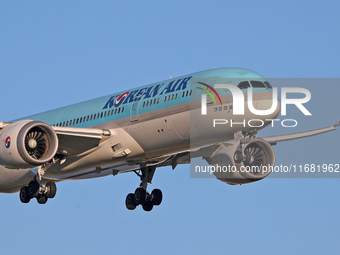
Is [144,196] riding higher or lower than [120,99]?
lower

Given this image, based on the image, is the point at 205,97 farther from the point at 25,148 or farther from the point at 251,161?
the point at 25,148

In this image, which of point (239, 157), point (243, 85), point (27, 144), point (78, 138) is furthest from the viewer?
point (78, 138)

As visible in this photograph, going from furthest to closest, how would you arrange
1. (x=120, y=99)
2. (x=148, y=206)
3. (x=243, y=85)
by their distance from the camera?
(x=148, y=206)
(x=120, y=99)
(x=243, y=85)

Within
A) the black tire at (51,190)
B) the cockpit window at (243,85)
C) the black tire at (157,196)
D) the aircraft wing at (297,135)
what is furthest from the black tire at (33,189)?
the cockpit window at (243,85)

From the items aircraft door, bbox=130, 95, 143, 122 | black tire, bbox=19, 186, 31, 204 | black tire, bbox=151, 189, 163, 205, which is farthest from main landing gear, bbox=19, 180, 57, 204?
aircraft door, bbox=130, 95, 143, 122

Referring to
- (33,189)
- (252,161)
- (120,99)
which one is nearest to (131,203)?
(33,189)

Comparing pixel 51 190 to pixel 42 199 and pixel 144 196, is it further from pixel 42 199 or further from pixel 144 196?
pixel 144 196

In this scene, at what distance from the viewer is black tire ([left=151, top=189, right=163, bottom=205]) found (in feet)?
148

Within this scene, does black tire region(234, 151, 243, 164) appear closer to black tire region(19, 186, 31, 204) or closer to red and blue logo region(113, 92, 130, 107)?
red and blue logo region(113, 92, 130, 107)

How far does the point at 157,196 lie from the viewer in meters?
45.1

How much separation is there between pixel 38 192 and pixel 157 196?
315 inches

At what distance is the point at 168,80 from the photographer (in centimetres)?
3828

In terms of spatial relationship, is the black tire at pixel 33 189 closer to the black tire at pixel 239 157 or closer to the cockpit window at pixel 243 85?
the black tire at pixel 239 157

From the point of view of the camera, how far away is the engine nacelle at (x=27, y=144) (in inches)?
1441
